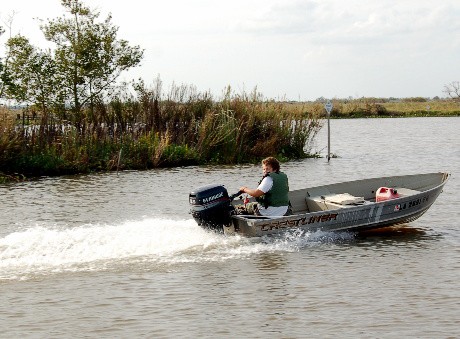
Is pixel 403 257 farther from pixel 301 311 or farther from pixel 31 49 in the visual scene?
pixel 31 49

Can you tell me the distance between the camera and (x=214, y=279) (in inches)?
460

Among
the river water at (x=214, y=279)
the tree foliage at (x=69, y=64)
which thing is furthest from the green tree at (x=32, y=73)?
the river water at (x=214, y=279)

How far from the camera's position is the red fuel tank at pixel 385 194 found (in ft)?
51.7

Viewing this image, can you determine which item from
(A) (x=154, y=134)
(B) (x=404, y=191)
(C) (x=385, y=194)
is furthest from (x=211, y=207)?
(A) (x=154, y=134)

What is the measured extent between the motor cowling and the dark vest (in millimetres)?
837

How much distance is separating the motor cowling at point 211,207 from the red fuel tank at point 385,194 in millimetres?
3525

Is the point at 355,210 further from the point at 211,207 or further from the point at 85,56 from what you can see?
the point at 85,56

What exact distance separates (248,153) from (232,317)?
20405mm

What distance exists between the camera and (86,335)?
30.2 ft

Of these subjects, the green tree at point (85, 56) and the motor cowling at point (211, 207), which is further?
the green tree at point (85, 56)

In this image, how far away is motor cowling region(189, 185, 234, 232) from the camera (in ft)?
45.0

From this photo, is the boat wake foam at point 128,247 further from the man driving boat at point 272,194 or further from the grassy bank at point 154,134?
the grassy bank at point 154,134

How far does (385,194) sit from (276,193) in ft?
8.58

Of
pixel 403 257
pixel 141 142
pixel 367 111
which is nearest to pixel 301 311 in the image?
pixel 403 257
